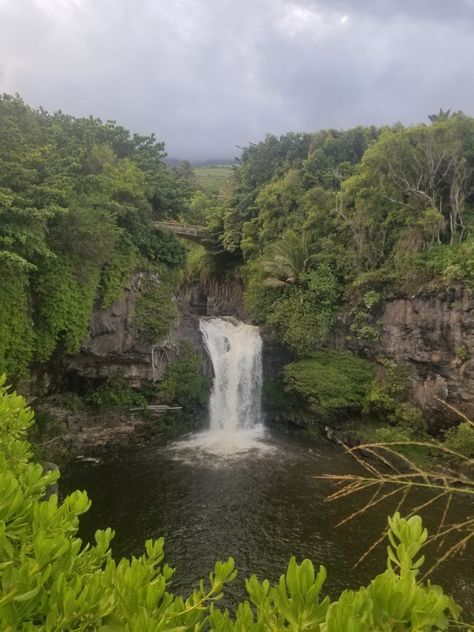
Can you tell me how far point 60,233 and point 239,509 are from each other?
11491 mm

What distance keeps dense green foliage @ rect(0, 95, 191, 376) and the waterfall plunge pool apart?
547 cm

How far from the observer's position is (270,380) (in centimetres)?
2188

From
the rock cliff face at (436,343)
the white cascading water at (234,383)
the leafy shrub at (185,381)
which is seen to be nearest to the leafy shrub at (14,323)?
the leafy shrub at (185,381)

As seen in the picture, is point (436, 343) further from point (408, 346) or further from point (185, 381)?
point (185, 381)

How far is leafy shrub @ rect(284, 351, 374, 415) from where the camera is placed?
19172mm

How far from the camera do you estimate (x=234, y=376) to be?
71.1 feet

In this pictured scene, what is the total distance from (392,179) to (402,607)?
850 inches

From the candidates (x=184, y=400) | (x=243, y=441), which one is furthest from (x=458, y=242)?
(x=184, y=400)

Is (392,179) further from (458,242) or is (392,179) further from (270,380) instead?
(270,380)

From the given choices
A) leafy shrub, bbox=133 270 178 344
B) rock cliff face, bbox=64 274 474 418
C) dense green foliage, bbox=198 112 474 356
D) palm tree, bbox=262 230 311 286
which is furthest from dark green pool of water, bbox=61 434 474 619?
palm tree, bbox=262 230 311 286

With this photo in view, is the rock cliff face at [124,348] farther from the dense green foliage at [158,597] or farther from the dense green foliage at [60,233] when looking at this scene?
the dense green foliage at [158,597]

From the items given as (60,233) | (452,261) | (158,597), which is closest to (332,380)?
(452,261)

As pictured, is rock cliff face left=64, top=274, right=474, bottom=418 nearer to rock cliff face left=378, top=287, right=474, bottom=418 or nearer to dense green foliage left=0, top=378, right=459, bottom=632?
rock cliff face left=378, top=287, right=474, bottom=418

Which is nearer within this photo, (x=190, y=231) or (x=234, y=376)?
(x=234, y=376)
